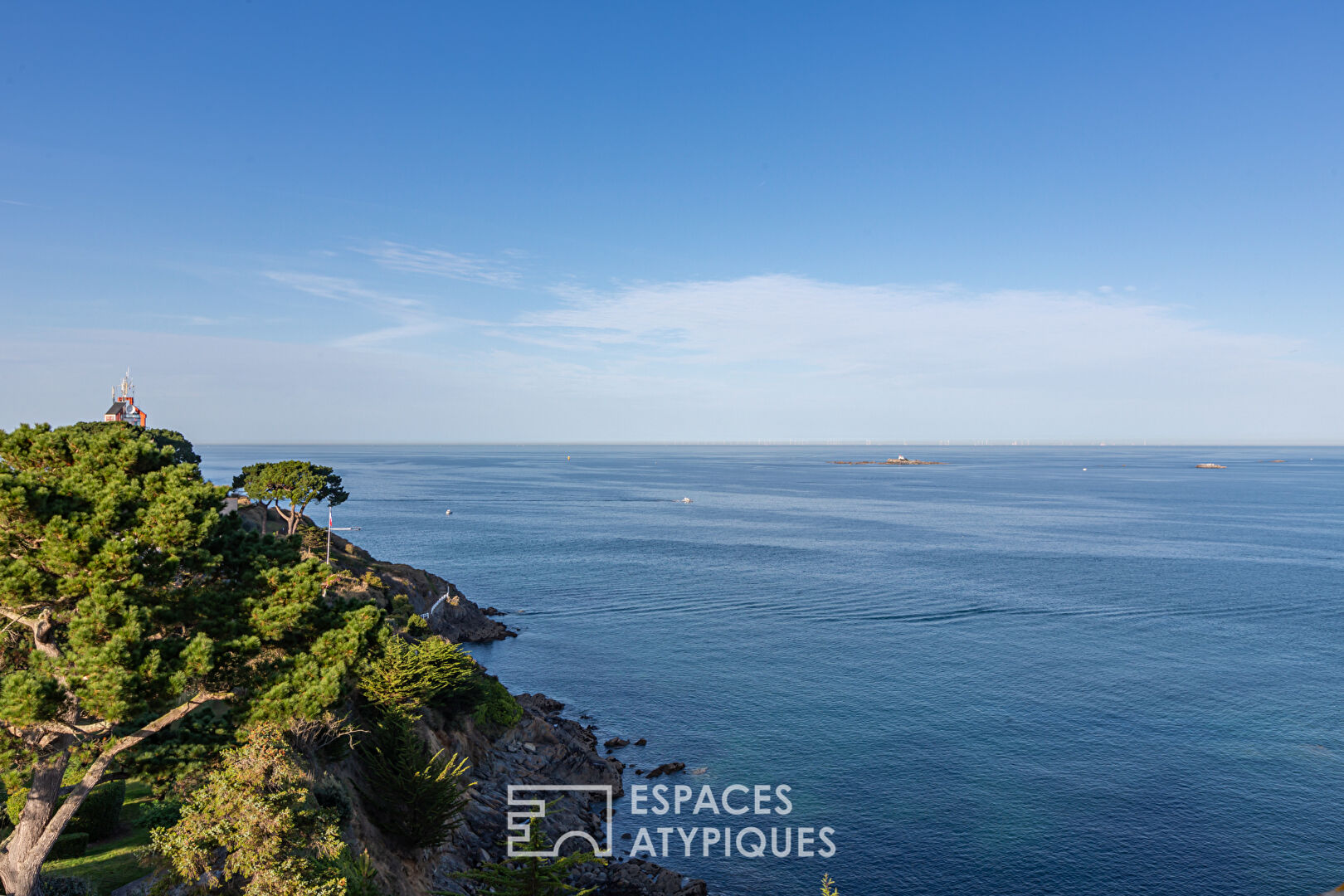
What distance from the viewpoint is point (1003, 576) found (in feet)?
361

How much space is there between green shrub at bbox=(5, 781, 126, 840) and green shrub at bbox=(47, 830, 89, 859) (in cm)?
66

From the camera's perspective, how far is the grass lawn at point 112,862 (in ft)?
76.6

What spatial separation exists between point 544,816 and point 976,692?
41054 millimetres

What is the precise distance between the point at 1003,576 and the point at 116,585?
368 feet

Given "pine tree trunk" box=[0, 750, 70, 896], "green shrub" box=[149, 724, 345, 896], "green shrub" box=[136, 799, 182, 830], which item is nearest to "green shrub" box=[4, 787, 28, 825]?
"pine tree trunk" box=[0, 750, 70, 896]

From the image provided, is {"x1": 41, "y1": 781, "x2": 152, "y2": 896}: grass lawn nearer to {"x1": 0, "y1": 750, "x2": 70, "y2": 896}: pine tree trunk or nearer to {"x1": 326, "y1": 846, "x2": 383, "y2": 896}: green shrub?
{"x1": 0, "y1": 750, "x2": 70, "y2": 896}: pine tree trunk

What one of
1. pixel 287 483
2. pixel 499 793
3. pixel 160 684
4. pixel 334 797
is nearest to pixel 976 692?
pixel 499 793

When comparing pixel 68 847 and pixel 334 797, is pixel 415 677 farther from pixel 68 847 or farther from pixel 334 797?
pixel 68 847

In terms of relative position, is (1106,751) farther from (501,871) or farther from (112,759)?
(112,759)

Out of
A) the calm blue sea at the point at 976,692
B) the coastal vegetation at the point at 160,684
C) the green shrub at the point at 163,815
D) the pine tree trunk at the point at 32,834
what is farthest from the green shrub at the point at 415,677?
the calm blue sea at the point at 976,692

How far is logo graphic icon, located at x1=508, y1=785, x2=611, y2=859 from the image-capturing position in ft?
129

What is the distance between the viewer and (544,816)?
43.3m

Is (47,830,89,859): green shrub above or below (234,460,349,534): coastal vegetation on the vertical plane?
below

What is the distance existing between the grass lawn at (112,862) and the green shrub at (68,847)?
189 mm
